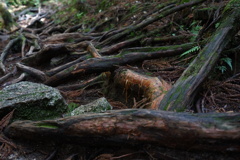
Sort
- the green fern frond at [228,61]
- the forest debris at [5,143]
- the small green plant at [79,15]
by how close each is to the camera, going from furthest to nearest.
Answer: the small green plant at [79,15] < the green fern frond at [228,61] < the forest debris at [5,143]

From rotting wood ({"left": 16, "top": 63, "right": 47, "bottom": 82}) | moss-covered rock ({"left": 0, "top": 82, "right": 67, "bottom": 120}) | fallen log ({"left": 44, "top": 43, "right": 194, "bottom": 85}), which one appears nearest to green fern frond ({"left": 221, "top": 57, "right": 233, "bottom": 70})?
fallen log ({"left": 44, "top": 43, "right": 194, "bottom": 85})

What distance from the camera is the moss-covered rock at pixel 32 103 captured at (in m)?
2.50

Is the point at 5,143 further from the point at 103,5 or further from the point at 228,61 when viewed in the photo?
the point at 103,5

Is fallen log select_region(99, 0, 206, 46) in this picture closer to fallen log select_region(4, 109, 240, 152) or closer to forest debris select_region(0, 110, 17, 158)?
forest debris select_region(0, 110, 17, 158)

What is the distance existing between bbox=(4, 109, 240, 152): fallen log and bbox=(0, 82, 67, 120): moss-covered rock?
517mm

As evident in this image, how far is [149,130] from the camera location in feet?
5.44

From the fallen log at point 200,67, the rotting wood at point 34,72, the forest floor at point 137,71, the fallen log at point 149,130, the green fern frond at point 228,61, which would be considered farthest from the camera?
the rotting wood at point 34,72

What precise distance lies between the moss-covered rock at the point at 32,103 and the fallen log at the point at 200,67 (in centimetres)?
138

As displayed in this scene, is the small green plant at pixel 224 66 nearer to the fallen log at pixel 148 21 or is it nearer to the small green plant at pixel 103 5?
the fallen log at pixel 148 21

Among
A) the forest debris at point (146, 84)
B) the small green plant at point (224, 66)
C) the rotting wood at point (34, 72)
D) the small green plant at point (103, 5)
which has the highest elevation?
the small green plant at point (103, 5)

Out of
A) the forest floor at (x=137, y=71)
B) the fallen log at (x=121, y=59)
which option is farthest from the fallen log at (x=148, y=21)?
the fallen log at (x=121, y=59)

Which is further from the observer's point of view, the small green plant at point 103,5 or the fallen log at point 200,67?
the small green plant at point 103,5

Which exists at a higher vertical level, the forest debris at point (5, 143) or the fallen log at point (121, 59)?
the fallen log at point (121, 59)

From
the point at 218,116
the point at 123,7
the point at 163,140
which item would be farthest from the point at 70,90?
the point at 123,7
